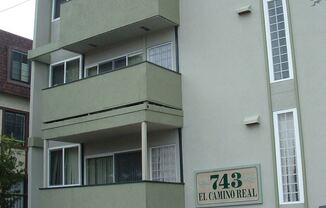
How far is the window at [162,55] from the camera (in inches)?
715

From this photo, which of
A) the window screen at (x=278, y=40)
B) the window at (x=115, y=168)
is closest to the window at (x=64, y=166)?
the window at (x=115, y=168)

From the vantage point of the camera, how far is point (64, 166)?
2059 cm

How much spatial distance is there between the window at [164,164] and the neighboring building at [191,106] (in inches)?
1.3

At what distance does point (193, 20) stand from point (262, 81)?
340cm

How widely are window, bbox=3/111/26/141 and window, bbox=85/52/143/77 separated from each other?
289 inches

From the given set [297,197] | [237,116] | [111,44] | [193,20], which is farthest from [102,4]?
[297,197]

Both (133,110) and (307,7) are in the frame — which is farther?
(133,110)

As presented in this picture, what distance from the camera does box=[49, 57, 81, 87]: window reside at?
69.1 feet

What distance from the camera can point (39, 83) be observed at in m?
22.0

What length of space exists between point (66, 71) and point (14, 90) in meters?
6.00

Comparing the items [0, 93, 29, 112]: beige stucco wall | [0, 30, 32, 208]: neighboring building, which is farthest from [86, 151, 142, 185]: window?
[0, 93, 29, 112]: beige stucco wall

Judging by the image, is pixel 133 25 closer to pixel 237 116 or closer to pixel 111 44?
pixel 111 44

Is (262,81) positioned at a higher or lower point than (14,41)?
lower

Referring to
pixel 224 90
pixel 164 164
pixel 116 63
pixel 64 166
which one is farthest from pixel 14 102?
pixel 224 90
